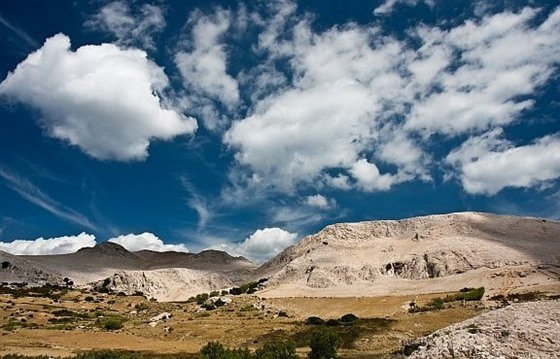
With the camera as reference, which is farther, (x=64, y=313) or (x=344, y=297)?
(x=344, y=297)

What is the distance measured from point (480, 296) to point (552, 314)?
1924 inches

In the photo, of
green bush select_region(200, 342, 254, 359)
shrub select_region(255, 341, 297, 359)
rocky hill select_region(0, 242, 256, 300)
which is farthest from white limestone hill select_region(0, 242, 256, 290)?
shrub select_region(255, 341, 297, 359)

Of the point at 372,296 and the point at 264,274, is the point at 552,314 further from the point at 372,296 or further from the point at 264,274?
the point at 264,274

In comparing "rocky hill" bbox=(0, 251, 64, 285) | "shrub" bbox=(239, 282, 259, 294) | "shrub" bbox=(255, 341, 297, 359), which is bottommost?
"shrub" bbox=(255, 341, 297, 359)

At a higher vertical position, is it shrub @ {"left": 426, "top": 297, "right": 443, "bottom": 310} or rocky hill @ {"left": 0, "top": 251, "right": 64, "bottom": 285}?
rocky hill @ {"left": 0, "top": 251, "right": 64, "bottom": 285}

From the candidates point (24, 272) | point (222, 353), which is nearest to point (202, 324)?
point (222, 353)

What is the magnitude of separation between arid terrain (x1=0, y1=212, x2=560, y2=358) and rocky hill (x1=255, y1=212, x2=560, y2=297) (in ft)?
1.03

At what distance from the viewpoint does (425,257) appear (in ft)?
366

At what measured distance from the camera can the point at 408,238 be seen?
423ft

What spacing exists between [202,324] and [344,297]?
1225 inches

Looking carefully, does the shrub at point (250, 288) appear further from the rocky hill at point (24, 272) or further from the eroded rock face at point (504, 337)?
the eroded rock face at point (504, 337)

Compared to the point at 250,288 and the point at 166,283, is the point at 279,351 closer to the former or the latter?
the point at 250,288

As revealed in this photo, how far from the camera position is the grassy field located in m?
52.4

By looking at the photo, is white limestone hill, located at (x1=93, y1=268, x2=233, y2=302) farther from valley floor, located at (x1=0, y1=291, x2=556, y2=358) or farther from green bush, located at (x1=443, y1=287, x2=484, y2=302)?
green bush, located at (x1=443, y1=287, x2=484, y2=302)
